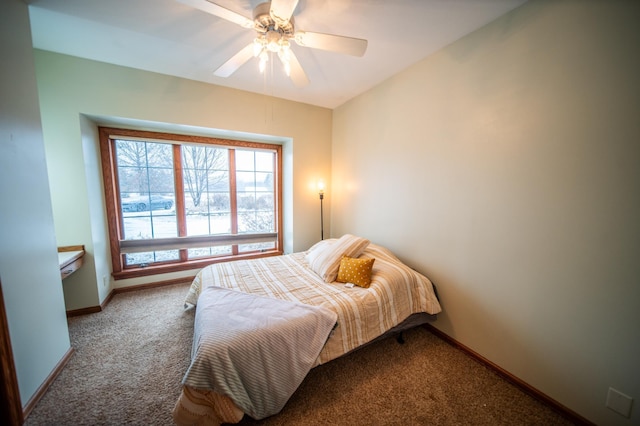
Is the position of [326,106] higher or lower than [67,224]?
higher

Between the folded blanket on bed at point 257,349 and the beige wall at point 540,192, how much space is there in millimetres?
1313

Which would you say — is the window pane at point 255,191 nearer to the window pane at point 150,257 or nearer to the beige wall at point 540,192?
the window pane at point 150,257

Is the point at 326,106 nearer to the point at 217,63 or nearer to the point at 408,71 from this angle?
the point at 408,71

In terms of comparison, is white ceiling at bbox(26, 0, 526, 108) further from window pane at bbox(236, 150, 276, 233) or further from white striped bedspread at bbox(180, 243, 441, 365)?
white striped bedspread at bbox(180, 243, 441, 365)

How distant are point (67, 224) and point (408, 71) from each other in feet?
12.8

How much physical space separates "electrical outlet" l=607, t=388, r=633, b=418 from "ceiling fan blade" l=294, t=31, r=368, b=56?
8.26 feet

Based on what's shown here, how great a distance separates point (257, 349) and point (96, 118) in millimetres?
2990

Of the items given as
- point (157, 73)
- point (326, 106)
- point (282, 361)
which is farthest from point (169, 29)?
point (282, 361)

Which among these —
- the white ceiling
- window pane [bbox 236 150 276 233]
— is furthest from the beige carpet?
the white ceiling

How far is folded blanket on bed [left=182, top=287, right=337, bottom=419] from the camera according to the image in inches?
44.7

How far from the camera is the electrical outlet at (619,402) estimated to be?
114cm

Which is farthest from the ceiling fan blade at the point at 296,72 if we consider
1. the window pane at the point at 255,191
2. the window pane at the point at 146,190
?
the window pane at the point at 146,190

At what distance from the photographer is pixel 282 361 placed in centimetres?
128

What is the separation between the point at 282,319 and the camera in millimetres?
1370
